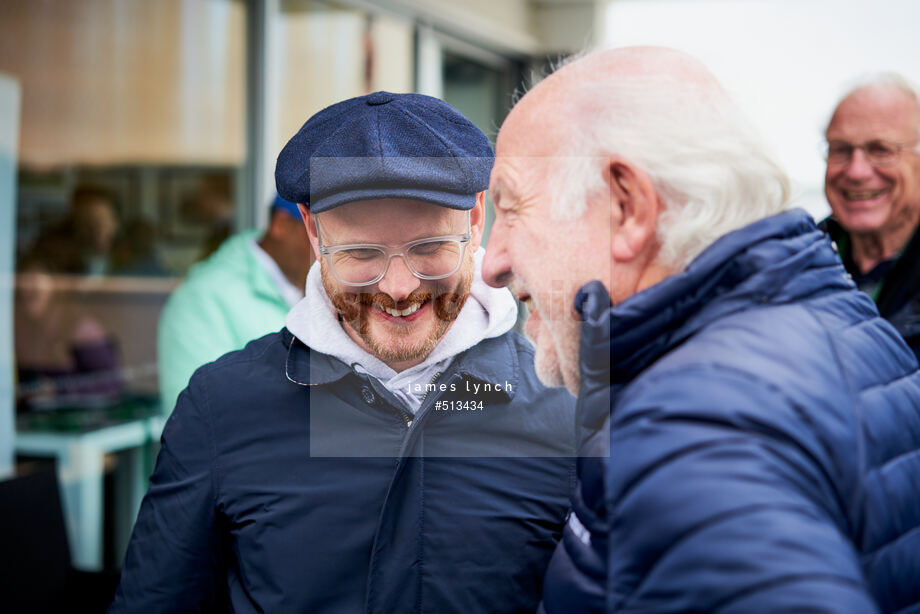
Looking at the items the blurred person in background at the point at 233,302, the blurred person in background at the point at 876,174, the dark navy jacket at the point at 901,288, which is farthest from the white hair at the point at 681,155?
the blurred person in background at the point at 876,174

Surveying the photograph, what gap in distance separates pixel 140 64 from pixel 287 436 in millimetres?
4596

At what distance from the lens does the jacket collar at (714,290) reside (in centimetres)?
82

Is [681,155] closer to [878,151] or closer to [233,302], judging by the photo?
[233,302]

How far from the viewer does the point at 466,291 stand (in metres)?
1.06

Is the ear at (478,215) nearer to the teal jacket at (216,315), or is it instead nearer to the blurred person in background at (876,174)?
the teal jacket at (216,315)

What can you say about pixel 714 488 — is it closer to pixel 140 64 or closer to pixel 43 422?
pixel 43 422

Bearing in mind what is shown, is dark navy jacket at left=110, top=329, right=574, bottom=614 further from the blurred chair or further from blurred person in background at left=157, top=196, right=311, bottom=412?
the blurred chair

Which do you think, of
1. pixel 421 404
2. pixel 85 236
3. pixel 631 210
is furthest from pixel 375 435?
pixel 85 236

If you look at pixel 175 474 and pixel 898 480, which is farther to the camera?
pixel 175 474

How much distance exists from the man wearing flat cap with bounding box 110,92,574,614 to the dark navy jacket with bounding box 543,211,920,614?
19 centimetres

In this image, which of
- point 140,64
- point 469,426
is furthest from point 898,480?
point 140,64

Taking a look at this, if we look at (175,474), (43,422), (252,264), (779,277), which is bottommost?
(43,422)

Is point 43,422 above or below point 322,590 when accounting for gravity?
below

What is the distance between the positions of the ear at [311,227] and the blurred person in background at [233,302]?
193mm
